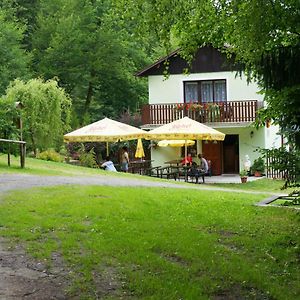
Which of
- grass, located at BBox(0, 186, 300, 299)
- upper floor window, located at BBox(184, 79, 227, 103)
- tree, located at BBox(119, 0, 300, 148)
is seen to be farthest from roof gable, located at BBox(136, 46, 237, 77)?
tree, located at BBox(119, 0, 300, 148)

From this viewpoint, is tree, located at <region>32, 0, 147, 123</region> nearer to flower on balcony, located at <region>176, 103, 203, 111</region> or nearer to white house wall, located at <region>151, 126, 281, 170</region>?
white house wall, located at <region>151, 126, 281, 170</region>

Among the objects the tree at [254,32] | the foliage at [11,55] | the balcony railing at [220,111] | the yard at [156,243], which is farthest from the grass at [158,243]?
the foliage at [11,55]

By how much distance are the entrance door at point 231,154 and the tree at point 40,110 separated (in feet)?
28.3

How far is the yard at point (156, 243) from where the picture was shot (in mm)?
6027

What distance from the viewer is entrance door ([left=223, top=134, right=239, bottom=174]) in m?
29.6

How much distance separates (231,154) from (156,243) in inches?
885

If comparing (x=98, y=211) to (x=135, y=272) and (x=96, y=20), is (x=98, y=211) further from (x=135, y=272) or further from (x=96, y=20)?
(x=96, y=20)

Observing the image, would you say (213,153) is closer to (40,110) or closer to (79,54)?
(40,110)

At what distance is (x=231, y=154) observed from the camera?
29.7m

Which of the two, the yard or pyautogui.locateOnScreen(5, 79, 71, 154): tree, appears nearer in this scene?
the yard

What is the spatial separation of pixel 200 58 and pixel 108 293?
24722 millimetres

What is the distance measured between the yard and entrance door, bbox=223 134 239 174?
17710 mm

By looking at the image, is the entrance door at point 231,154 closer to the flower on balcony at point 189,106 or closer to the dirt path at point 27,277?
the flower on balcony at point 189,106

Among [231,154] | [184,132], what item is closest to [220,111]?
[231,154]
